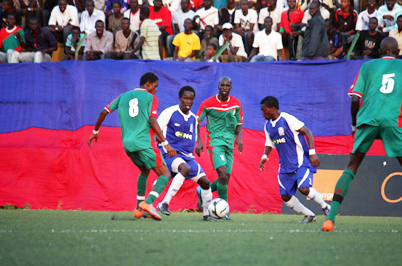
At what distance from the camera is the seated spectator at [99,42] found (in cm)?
1413

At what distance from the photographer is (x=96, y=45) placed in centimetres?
1427

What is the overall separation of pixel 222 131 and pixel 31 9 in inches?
352

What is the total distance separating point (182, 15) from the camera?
15.0 m

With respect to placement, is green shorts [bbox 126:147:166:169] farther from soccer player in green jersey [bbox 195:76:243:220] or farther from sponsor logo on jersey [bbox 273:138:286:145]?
sponsor logo on jersey [bbox 273:138:286:145]

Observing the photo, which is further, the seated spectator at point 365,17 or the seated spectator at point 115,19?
the seated spectator at point 115,19

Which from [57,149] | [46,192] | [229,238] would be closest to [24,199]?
[46,192]

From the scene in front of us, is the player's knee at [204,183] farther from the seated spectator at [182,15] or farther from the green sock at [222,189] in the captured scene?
the seated spectator at [182,15]

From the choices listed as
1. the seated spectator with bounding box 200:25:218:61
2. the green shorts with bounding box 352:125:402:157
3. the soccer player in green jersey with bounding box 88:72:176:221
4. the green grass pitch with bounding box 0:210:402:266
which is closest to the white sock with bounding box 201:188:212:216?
the soccer player in green jersey with bounding box 88:72:176:221

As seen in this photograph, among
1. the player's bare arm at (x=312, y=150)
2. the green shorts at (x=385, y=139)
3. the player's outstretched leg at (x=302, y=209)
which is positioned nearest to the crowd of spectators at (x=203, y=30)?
the player's bare arm at (x=312, y=150)

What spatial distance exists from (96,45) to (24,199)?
4.48 m

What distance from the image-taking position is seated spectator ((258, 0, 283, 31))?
14609mm

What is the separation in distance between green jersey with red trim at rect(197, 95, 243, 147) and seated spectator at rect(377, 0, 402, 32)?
5.99m

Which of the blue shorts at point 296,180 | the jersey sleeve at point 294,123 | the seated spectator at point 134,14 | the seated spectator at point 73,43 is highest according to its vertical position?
the seated spectator at point 134,14

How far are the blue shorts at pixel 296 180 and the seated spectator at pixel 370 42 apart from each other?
5.26 metres
